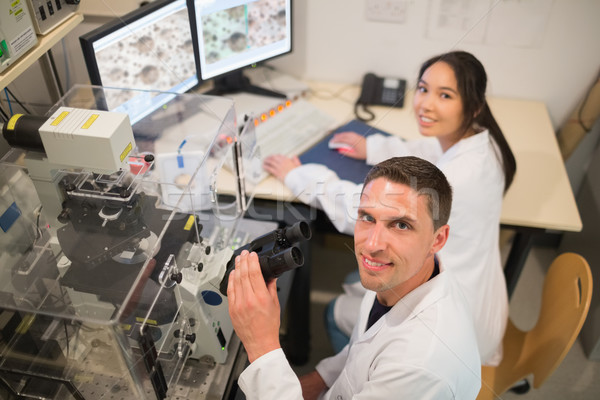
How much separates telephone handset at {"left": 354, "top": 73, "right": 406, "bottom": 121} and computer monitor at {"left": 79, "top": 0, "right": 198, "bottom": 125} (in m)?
0.76

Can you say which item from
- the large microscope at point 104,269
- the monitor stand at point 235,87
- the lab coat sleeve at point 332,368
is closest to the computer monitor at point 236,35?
the monitor stand at point 235,87

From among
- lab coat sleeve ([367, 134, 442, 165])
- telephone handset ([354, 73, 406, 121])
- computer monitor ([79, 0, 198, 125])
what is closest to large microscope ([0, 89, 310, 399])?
computer monitor ([79, 0, 198, 125])

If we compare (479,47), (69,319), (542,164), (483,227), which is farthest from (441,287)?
(479,47)

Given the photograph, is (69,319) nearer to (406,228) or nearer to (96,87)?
(406,228)

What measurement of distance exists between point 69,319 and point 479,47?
6.32 feet

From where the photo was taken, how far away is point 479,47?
2.24 m

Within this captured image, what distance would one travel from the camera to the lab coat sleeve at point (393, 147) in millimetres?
1897

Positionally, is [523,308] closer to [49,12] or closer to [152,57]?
[152,57]

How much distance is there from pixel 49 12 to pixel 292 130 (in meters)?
0.99

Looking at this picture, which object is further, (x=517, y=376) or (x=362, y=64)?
(x=362, y=64)

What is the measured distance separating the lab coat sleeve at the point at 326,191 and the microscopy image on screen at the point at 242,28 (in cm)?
Answer: 65

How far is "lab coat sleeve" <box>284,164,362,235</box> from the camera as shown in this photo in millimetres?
1763

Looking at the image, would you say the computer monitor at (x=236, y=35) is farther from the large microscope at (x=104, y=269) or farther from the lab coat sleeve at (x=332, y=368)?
the lab coat sleeve at (x=332, y=368)

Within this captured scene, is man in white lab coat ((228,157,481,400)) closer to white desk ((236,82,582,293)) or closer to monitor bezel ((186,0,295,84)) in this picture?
white desk ((236,82,582,293))
